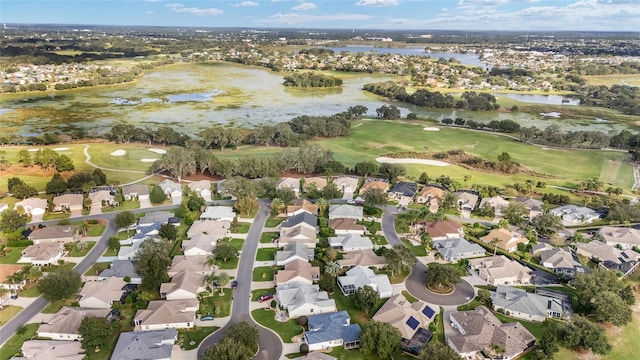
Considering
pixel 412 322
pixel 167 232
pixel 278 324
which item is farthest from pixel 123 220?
pixel 412 322

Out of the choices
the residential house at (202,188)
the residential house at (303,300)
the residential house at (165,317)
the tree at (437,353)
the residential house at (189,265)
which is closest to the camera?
the tree at (437,353)

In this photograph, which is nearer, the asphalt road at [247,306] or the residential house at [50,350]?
the residential house at [50,350]

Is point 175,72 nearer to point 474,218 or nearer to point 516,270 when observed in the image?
point 474,218

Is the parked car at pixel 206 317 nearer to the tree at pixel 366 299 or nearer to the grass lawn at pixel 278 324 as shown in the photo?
the grass lawn at pixel 278 324

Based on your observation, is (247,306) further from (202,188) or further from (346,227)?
(202,188)

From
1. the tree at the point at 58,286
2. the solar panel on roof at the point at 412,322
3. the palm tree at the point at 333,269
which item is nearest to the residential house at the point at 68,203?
the tree at the point at 58,286
